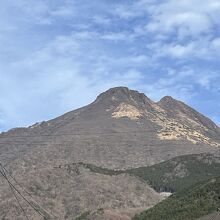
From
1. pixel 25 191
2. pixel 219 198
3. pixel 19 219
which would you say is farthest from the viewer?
pixel 25 191

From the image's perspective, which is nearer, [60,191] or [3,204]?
[3,204]

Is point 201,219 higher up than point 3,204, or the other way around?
point 3,204

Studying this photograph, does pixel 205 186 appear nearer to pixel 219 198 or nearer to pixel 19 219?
pixel 219 198

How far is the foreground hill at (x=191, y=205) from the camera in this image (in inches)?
3241

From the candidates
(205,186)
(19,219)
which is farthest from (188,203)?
(19,219)

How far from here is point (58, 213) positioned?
177 m

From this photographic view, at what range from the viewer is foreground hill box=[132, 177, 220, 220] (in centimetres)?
8231

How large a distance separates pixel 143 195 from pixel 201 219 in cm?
12055

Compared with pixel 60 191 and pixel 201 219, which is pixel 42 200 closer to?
pixel 60 191

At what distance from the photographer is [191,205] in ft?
287

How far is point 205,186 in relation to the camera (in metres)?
94.5

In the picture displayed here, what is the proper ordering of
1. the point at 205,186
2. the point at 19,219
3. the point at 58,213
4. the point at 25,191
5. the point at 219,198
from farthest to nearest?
the point at 25,191 < the point at 58,213 < the point at 19,219 < the point at 205,186 < the point at 219,198

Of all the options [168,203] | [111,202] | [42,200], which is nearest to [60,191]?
[42,200]

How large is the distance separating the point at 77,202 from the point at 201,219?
366ft
